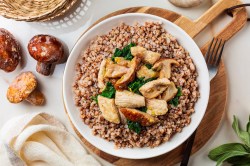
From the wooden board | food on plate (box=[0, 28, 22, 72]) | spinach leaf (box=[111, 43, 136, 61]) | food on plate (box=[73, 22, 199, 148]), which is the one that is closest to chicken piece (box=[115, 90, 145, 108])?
food on plate (box=[73, 22, 199, 148])

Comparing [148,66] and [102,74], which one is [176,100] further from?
[102,74]

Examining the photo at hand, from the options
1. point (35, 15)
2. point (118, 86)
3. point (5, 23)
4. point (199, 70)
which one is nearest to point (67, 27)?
point (35, 15)

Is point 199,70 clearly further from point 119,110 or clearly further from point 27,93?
point 27,93

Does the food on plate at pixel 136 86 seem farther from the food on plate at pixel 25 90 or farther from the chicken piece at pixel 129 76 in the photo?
the food on plate at pixel 25 90

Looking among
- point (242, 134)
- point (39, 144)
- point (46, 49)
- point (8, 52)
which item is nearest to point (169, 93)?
point (242, 134)

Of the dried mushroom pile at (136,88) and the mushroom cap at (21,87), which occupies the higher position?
the dried mushroom pile at (136,88)

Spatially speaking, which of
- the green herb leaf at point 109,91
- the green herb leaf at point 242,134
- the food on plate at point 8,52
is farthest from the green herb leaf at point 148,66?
the food on plate at point 8,52

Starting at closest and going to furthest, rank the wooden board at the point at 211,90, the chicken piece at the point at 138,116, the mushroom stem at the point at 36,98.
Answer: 1. the chicken piece at the point at 138,116
2. the wooden board at the point at 211,90
3. the mushroom stem at the point at 36,98
